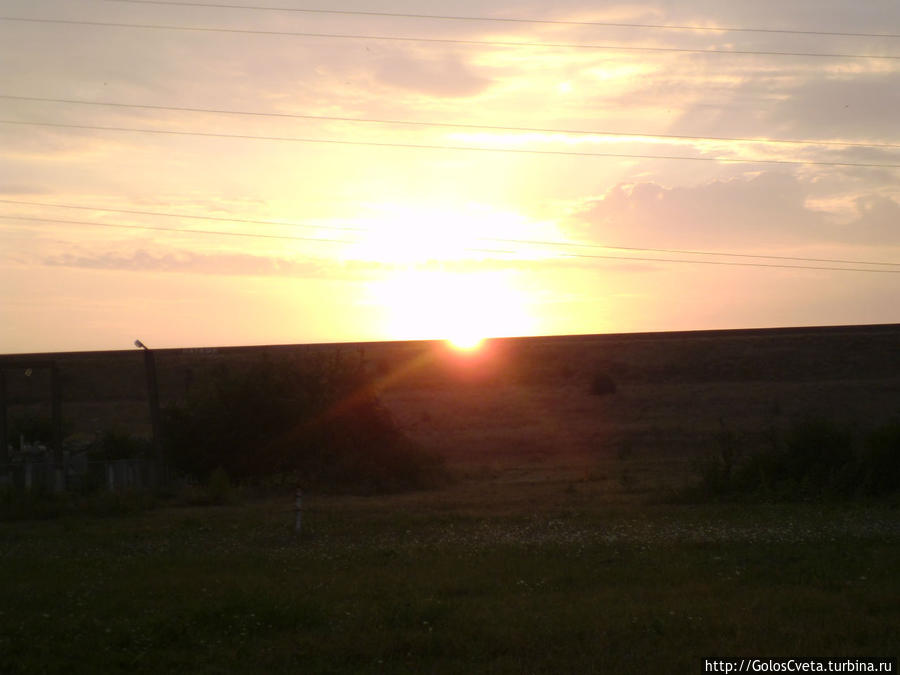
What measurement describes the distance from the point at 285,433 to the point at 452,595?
22341 millimetres

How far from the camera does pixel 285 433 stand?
32469 mm

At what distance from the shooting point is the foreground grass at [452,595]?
8.38 m

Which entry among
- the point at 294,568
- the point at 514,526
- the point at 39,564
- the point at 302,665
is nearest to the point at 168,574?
the point at 294,568

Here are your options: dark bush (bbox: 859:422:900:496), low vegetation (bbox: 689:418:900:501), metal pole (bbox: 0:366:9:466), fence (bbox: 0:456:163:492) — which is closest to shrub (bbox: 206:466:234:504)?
fence (bbox: 0:456:163:492)

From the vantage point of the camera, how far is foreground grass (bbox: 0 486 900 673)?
27.5 feet

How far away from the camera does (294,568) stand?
12.8 meters

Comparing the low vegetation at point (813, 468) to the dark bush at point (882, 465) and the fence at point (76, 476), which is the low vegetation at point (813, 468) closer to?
the dark bush at point (882, 465)

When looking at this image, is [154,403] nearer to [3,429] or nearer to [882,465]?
[3,429]

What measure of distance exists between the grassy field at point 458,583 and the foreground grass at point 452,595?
0.04m

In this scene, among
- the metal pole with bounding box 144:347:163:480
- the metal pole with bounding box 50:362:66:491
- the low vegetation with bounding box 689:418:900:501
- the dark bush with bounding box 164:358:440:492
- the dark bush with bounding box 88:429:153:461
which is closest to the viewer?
the low vegetation with bounding box 689:418:900:501

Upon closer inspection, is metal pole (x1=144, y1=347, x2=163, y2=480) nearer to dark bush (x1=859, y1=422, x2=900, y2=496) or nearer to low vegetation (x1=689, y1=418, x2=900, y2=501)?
low vegetation (x1=689, y1=418, x2=900, y2=501)

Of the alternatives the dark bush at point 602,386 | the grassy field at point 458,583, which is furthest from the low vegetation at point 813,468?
the dark bush at point 602,386

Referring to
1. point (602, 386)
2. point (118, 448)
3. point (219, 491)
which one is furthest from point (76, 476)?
point (602, 386)

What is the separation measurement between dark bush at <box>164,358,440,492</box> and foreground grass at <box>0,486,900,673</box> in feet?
43.0
